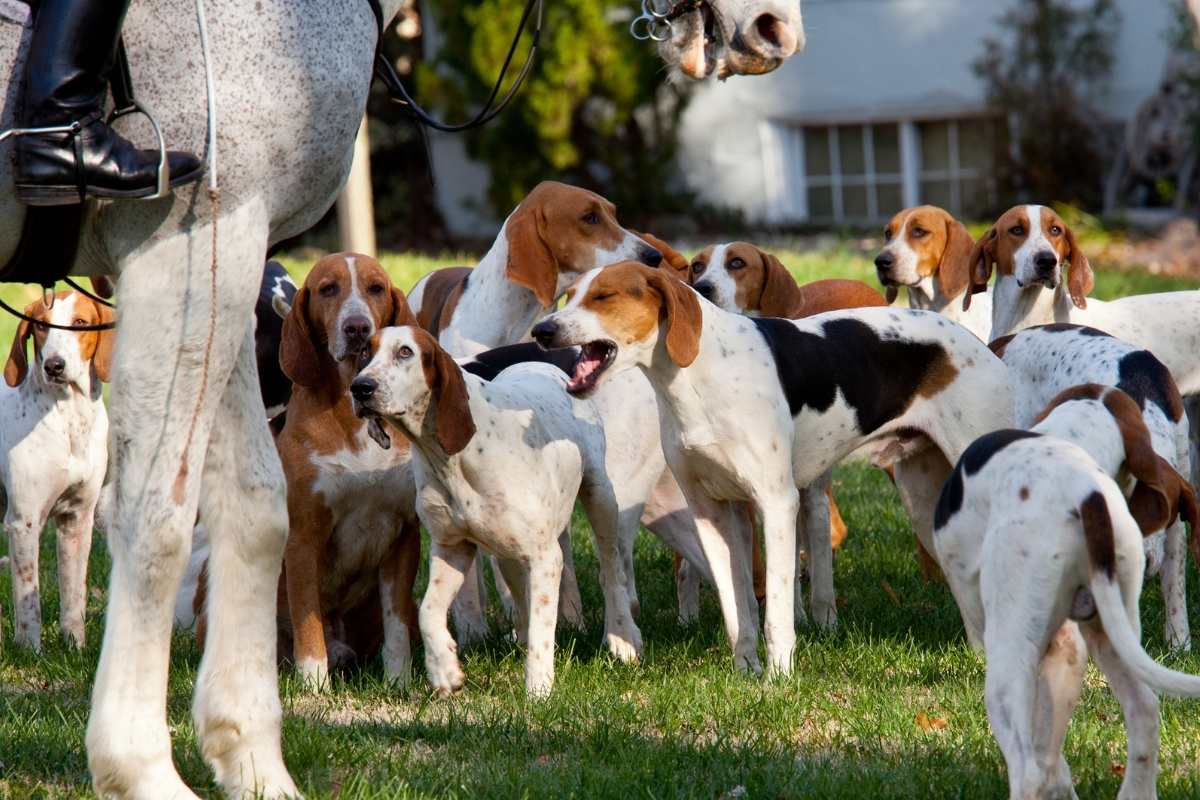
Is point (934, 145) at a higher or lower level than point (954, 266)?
lower

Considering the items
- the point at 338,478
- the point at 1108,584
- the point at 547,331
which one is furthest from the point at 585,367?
the point at 1108,584

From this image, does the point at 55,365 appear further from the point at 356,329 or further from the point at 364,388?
the point at 364,388

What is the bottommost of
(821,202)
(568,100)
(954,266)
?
(821,202)

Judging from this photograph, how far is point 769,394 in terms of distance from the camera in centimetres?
556

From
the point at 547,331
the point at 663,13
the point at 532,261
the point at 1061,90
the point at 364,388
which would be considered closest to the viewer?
the point at 663,13

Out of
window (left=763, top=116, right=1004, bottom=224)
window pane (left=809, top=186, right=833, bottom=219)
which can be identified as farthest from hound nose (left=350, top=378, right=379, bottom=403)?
window pane (left=809, top=186, right=833, bottom=219)

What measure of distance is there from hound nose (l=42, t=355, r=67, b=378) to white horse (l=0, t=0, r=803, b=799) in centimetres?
258

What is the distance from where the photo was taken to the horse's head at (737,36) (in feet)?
13.8

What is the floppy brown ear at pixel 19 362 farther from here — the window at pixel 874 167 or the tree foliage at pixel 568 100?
the window at pixel 874 167

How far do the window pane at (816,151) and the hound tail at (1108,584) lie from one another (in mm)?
18436

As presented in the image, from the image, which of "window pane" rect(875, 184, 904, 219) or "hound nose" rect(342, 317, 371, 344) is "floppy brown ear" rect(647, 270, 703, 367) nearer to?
"hound nose" rect(342, 317, 371, 344)

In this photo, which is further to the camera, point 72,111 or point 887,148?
point 887,148

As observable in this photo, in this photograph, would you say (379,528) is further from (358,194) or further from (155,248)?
(358,194)

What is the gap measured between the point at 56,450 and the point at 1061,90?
15539 millimetres
